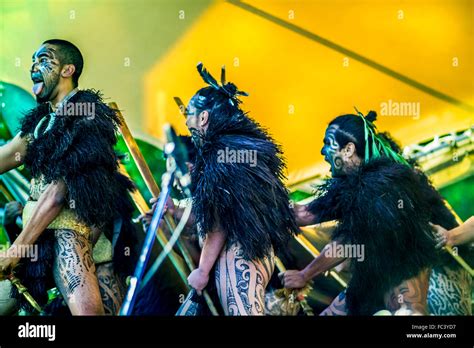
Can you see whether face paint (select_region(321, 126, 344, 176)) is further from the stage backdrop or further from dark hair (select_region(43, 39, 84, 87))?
dark hair (select_region(43, 39, 84, 87))

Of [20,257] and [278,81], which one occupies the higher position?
[278,81]

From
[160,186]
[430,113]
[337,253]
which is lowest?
[337,253]

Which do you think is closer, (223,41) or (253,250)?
(253,250)

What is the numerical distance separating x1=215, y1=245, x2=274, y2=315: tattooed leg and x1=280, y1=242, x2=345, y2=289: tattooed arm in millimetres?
436

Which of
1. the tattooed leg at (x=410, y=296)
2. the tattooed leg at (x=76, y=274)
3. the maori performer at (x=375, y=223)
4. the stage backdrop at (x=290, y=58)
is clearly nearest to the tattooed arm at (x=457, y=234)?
the maori performer at (x=375, y=223)

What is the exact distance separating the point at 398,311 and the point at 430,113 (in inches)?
58.7

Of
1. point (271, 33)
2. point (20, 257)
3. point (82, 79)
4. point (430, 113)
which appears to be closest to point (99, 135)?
point (82, 79)

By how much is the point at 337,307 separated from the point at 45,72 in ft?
9.01

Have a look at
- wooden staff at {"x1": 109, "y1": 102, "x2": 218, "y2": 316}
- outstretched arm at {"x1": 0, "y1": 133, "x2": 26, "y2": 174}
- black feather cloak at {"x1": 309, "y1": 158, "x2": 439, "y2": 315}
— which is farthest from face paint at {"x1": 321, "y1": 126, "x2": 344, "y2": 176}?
outstretched arm at {"x1": 0, "y1": 133, "x2": 26, "y2": 174}

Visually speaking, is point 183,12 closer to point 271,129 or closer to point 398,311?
point 271,129

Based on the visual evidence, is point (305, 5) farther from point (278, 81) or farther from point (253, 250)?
point (253, 250)

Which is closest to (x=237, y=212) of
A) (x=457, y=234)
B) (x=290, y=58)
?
(x=290, y=58)

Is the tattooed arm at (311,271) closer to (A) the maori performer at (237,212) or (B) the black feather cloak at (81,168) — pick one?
(A) the maori performer at (237,212)

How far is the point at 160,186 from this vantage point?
718cm
